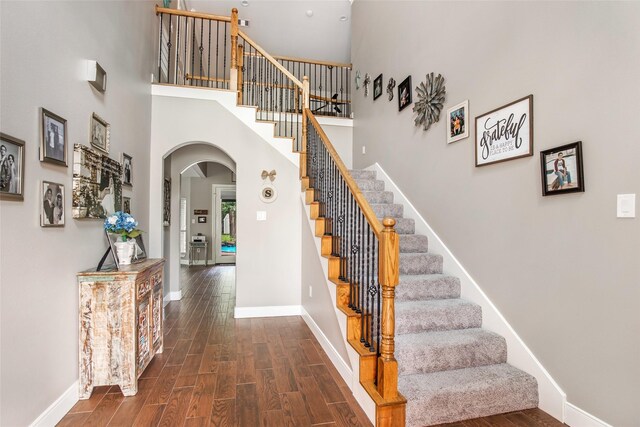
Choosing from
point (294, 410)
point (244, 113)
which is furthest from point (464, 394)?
point (244, 113)

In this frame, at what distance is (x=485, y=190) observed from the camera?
264cm

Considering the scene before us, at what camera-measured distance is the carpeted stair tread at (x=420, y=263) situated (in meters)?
3.04

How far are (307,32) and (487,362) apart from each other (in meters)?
6.62

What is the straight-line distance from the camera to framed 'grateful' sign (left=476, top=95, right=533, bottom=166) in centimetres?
226

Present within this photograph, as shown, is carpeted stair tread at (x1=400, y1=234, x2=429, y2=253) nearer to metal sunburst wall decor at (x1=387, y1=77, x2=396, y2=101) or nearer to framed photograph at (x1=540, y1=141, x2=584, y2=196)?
framed photograph at (x1=540, y1=141, x2=584, y2=196)

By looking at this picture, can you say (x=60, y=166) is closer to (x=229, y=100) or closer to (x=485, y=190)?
(x=229, y=100)

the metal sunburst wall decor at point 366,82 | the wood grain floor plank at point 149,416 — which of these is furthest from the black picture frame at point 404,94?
the wood grain floor plank at point 149,416

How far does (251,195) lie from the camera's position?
4.33 metres

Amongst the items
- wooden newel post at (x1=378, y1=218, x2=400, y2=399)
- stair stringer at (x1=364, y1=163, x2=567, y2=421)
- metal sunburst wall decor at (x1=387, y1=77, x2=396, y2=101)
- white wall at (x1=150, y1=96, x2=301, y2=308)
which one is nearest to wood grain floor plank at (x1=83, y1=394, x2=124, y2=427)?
wooden newel post at (x1=378, y1=218, x2=400, y2=399)

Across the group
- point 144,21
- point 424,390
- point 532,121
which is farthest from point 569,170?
point 144,21

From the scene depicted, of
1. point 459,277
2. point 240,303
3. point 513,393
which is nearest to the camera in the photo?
Result: point 513,393

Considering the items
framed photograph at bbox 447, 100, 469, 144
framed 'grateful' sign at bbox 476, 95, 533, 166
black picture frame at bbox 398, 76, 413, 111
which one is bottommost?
framed 'grateful' sign at bbox 476, 95, 533, 166

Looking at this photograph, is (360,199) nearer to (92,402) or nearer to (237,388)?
(237,388)

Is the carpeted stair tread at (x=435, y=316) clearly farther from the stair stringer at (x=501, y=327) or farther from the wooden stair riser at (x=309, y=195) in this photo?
the wooden stair riser at (x=309, y=195)
